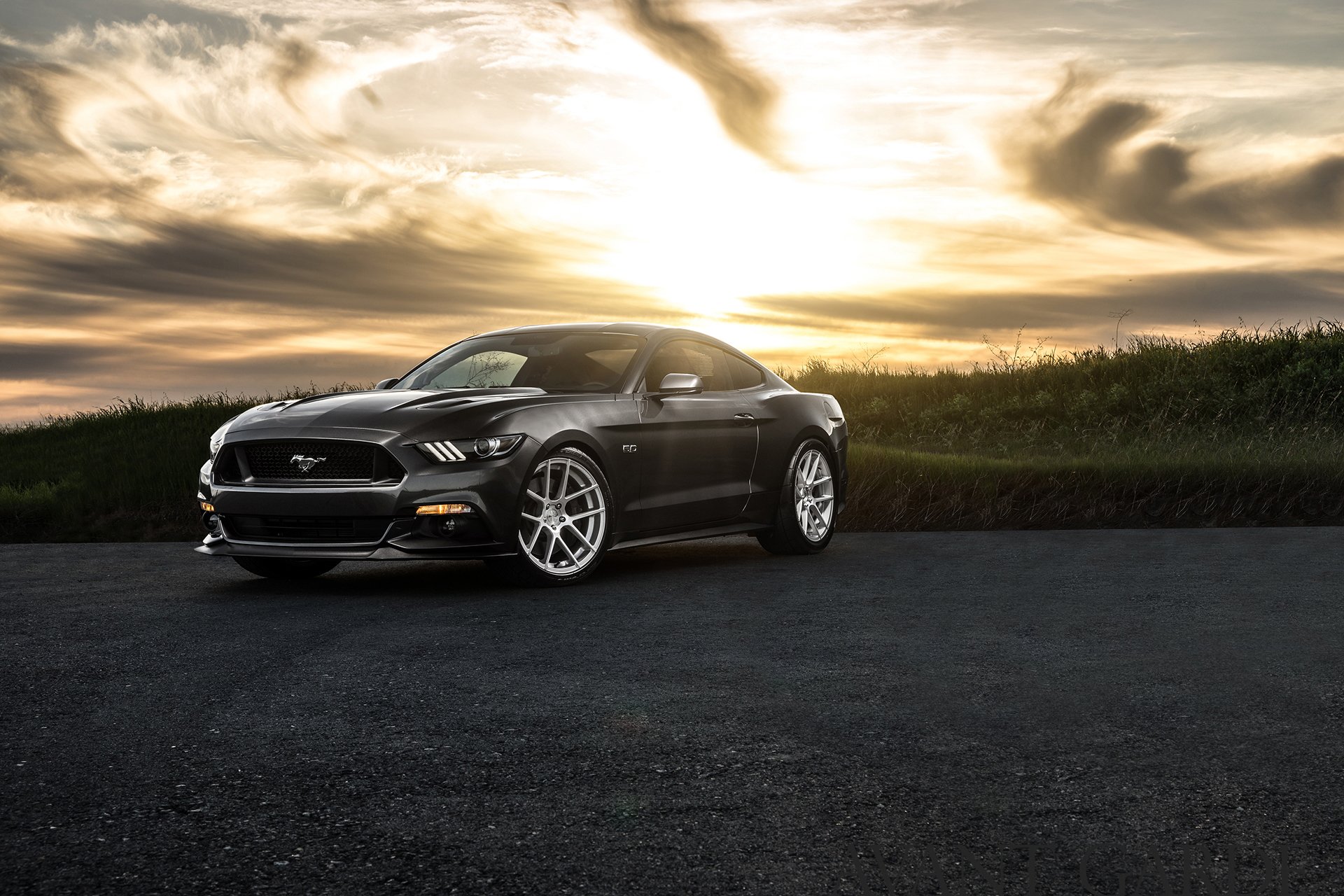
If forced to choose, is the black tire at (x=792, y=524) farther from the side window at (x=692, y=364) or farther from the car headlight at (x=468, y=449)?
the car headlight at (x=468, y=449)

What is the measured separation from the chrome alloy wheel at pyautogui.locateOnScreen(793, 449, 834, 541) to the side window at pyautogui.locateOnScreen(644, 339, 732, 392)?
916mm

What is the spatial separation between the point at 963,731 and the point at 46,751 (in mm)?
2916

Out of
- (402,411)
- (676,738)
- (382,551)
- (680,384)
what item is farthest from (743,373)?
(676,738)

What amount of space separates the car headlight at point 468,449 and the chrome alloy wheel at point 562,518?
255mm

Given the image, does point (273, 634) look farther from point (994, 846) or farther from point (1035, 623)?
point (994, 846)

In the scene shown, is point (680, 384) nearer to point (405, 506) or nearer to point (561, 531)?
point (561, 531)

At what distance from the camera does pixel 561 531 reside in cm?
800

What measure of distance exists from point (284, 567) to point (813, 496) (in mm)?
3904

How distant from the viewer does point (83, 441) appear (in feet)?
62.9

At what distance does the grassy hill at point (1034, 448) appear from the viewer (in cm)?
A: 1284

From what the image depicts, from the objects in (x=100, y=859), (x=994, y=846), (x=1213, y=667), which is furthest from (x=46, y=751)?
(x=1213, y=667)

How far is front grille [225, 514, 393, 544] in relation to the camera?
7.49 m

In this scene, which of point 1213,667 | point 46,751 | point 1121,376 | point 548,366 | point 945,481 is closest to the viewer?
point 46,751

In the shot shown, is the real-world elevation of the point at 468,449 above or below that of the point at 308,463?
above
